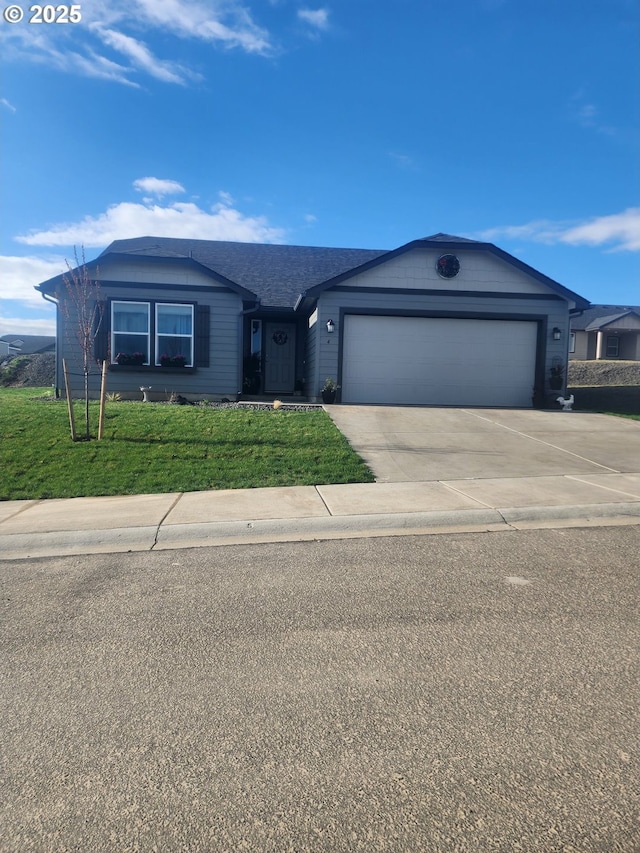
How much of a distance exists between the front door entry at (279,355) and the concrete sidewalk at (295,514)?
11.5 m

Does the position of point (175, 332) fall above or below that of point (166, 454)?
above

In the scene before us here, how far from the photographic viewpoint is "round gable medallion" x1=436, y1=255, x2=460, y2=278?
628 inches

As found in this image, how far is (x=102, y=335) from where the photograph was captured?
15609 millimetres

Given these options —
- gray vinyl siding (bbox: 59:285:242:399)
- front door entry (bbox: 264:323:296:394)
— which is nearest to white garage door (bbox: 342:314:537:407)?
gray vinyl siding (bbox: 59:285:242:399)

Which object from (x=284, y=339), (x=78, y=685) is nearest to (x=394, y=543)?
(x=78, y=685)

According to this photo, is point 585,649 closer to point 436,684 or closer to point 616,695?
point 616,695

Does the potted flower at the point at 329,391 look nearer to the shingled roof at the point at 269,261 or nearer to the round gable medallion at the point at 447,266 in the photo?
the shingled roof at the point at 269,261

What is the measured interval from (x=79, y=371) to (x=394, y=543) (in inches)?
497

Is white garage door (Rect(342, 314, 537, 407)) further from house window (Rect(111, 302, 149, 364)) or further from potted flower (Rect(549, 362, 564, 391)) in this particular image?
house window (Rect(111, 302, 149, 364))

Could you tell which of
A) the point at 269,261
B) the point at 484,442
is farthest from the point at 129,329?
the point at 484,442

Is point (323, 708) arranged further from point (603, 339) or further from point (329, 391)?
point (603, 339)

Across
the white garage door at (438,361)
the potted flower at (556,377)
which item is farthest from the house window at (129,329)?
the potted flower at (556,377)

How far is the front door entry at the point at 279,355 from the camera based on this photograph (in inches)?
750

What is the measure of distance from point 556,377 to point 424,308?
160 inches
